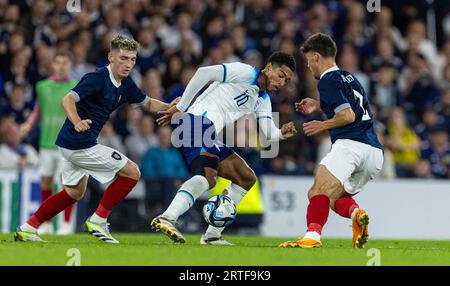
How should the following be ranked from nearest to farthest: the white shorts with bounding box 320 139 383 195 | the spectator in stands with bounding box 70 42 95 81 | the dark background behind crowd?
the white shorts with bounding box 320 139 383 195 < the spectator in stands with bounding box 70 42 95 81 < the dark background behind crowd

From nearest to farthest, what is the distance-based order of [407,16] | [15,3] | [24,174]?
Answer: [24,174]
[15,3]
[407,16]

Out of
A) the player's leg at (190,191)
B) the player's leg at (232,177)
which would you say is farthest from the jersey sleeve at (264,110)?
the player's leg at (190,191)

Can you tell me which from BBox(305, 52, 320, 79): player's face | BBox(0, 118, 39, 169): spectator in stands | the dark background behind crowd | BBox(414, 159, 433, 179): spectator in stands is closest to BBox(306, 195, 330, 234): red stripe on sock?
BBox(305, 52, 320, 79): player's face

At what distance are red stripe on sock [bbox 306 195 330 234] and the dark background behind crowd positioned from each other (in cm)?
670

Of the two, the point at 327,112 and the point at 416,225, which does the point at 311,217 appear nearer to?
the point at 327,112

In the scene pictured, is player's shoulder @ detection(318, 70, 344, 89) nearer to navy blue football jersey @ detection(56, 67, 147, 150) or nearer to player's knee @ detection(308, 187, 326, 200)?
player's knee @ detection(308, 187, 326, 200)

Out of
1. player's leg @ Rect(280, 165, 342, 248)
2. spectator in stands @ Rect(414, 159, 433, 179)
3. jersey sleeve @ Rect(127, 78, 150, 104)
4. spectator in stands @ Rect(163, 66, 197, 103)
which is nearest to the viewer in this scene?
player's leg @ Rect(280, 165, 342, 248)

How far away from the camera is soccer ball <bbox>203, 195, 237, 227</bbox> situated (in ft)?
32.6

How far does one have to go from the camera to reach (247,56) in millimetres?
18109

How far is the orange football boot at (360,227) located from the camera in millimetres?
9508

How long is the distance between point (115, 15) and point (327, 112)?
26.8 ft

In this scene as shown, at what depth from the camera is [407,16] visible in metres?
20.8

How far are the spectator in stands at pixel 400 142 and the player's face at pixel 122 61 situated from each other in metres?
8.32

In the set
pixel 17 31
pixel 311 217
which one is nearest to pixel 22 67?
pixel 17 31
